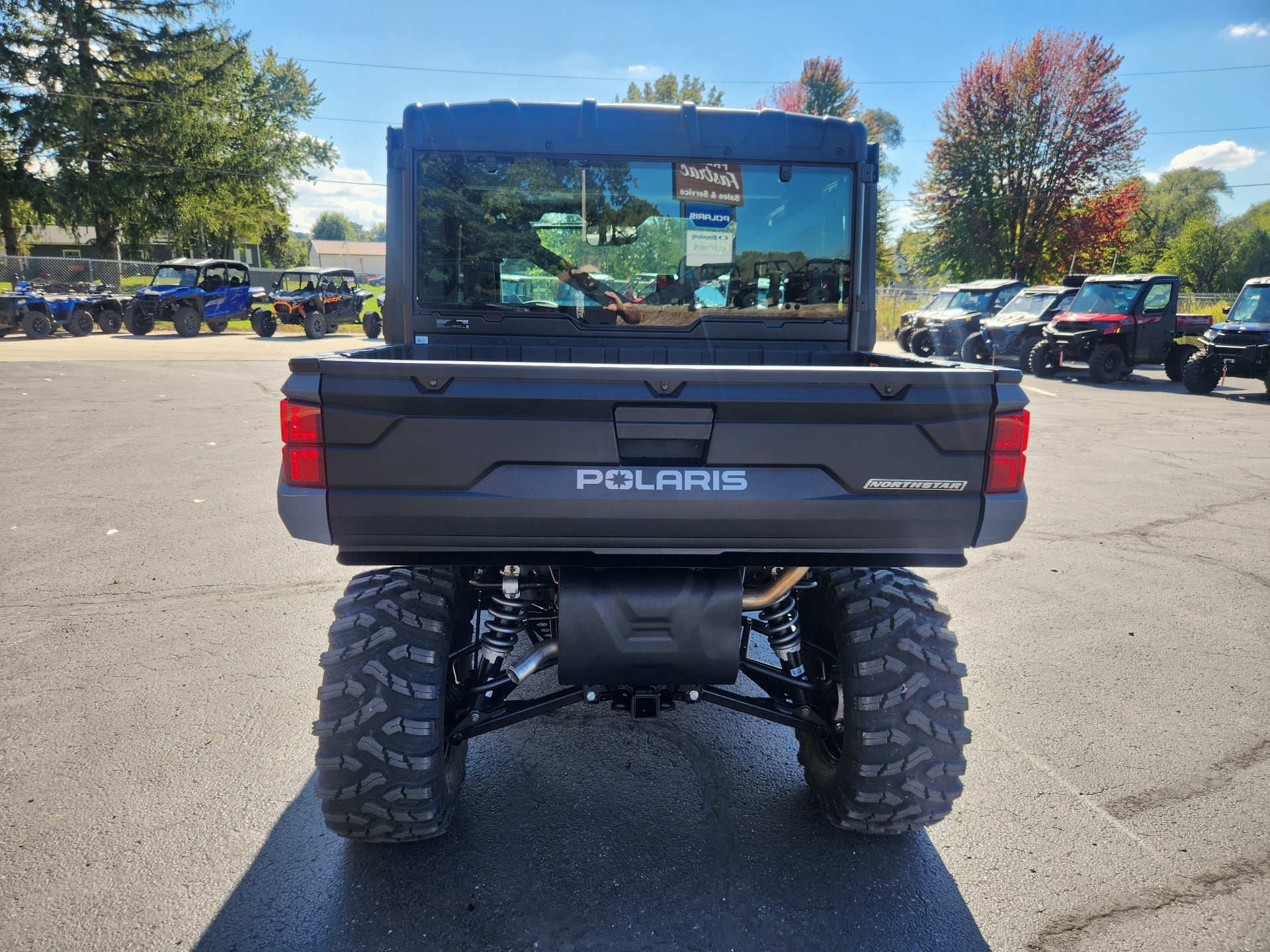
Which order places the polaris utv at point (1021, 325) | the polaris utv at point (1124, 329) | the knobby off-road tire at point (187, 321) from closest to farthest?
the polaris utv at point (1124, 329), the polaris utv at point (1021, 325), the knobby off-road tire at point (187, 321)

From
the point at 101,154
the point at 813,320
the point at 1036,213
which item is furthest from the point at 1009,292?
the point at 101,154

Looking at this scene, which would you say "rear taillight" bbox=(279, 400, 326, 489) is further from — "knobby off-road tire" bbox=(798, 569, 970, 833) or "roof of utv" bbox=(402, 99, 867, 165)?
"roof of utv" bbox=(402, 99, 867, 165)

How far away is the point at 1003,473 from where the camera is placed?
94.5 inches

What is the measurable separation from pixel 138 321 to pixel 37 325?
260cm

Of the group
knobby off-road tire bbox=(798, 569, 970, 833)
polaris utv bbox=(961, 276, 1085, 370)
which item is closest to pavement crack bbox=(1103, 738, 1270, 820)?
knobby off-road tire bbox=(798, 569, 970, 833)

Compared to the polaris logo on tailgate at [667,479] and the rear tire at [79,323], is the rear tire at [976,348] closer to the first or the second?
the polaris logo on tailgate at [667,479]

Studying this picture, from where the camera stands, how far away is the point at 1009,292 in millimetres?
21891

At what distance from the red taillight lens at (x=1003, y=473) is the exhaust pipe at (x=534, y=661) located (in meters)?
1.42

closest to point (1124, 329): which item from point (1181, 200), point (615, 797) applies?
point (615, 797)

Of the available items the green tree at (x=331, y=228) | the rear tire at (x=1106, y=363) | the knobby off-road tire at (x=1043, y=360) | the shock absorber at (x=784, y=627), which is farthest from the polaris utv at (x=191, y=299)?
the green tree at (x=331, y=228)

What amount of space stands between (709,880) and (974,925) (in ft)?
2.62

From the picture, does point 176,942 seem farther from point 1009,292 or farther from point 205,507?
point 1009,292

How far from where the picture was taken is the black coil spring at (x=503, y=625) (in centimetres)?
272

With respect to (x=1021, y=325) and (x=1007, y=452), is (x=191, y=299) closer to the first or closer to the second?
(x=1021, y=325)
